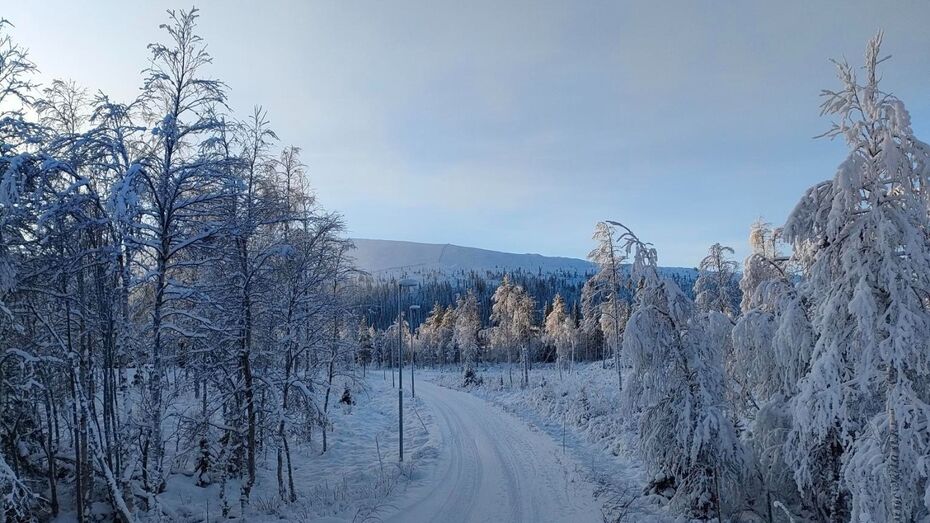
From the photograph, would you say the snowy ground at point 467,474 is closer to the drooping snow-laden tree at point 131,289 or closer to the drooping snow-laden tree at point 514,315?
the drooping snow-laden tree at point 131,289

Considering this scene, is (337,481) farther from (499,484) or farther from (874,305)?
(874,305)

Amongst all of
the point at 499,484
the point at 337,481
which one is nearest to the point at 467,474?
the point at 499,484

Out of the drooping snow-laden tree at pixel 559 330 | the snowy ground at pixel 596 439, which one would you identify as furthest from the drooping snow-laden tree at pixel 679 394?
the drooping snow-laden tree at pixel 559 330

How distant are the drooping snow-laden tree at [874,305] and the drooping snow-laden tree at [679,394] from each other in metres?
2.73

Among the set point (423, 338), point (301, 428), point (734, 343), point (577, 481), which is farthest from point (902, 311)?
point (423, 338)

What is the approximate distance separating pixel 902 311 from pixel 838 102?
330cm

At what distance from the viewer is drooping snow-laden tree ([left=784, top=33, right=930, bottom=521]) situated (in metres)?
6.75

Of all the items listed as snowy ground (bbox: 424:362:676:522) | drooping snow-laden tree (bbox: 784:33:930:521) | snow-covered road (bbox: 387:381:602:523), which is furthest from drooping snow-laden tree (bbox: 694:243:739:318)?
drooping snow-laden tree (bbox: 784:33:930:521)

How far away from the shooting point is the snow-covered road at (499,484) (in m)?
12.3

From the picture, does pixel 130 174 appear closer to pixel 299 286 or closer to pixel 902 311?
pixel 299 286

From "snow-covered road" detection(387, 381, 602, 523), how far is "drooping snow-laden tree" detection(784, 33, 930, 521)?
6.20 meters

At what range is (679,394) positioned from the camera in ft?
36.3

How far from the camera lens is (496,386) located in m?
41.3

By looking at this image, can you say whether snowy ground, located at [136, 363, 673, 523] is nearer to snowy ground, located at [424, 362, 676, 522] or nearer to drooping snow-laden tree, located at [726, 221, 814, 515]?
snowy ground, located at [424, 362, 676, 522]
